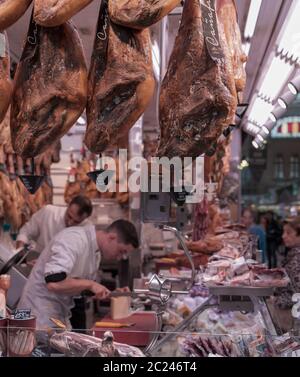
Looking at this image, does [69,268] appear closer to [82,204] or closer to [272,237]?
[82,204]

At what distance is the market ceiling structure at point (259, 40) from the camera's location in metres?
3.52

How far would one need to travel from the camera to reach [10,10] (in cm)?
176

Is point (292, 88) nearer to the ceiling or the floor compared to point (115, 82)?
nearer to the ceiling

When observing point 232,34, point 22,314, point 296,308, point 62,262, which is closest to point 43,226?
point 62,262

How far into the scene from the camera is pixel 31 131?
1.83 meters

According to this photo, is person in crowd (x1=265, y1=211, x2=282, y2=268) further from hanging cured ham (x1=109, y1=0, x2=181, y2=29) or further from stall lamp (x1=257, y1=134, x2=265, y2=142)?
hanging cured ham (x1=109, y1=0, x2=181, y2=29)

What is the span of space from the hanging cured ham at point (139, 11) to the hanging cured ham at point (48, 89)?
0.70 ft

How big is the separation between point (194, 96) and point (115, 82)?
0.25 m

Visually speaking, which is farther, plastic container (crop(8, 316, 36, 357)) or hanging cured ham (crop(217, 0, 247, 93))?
hanging cured ham (crop(217, 0, 247, 93))

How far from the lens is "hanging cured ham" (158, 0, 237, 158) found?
178 cm

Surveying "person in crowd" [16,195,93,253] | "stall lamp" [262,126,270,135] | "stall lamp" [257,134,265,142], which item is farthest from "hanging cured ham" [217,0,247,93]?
"stall lamp" [257,134,265,142]

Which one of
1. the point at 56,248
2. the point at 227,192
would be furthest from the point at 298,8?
the point at 227,192

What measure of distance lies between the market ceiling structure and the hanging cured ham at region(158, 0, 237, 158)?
41.9 inches
